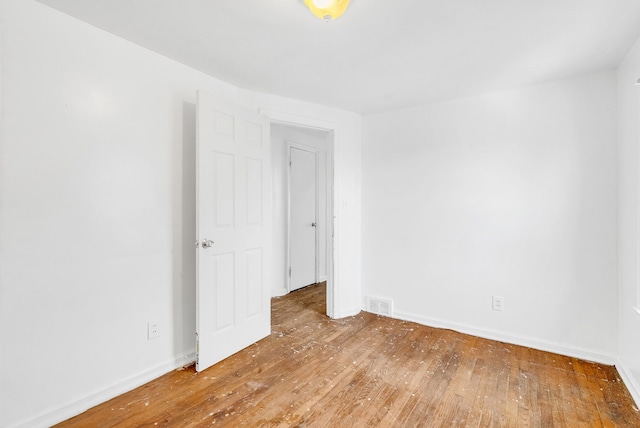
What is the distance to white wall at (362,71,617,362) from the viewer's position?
88.2 inches

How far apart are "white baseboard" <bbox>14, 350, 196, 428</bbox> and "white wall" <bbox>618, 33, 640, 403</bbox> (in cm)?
288

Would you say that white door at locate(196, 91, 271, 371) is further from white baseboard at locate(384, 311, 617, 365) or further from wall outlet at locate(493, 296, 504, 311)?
wall outlet at locate(493, 296, 504, 311)

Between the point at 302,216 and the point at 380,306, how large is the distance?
1.70 metres

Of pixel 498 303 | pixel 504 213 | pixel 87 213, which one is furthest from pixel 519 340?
pixel 87 213

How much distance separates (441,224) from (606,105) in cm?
145

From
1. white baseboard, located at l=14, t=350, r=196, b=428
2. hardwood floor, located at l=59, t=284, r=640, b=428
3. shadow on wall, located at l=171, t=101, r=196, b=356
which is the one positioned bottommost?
hardwood floor, located at l=59, t=284, r=640, b=428

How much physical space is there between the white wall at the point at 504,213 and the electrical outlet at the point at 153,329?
2.07m

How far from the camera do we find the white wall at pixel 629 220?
5.96 ft

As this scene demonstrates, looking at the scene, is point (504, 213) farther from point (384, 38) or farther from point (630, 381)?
point (384, 38)

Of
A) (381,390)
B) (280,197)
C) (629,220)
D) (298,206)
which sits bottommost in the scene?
(381,390)

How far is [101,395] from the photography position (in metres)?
1.76

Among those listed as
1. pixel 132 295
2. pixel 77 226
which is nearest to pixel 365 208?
pixel 132 295

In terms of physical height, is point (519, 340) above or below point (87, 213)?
below

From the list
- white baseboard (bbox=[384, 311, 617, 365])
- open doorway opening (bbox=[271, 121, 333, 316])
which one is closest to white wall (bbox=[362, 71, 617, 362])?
white baseboard (bbox=[384, 311, 617, 365])
